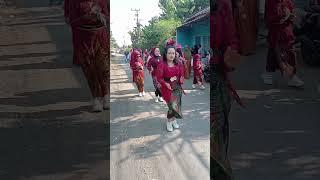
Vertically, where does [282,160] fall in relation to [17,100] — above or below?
below

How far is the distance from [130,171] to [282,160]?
0.89m

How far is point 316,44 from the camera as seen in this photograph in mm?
2170

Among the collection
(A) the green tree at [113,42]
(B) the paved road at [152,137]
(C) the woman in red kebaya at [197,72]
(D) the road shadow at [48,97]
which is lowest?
(B) the paved road at [152,137]

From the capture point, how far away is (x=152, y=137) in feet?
7.59

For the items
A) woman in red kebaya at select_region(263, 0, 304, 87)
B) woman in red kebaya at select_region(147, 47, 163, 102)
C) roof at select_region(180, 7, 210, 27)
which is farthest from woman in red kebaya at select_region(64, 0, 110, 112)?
woman in red kebaya at select_region(263, 0, 304, 87)

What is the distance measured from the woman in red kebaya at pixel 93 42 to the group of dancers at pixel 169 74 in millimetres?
184

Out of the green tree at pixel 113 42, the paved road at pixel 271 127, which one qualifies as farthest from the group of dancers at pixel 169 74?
the paved road at pixel 271 127

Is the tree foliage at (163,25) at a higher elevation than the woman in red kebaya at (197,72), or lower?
higher

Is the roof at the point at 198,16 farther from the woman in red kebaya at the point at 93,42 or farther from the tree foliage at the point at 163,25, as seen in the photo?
the woman in red kebaya at the point at 93,42

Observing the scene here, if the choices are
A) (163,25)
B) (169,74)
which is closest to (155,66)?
(169,74)

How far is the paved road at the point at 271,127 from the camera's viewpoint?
224 cm

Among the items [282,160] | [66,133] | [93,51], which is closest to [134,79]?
[93,51]

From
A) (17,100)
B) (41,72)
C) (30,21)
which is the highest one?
(30,21)

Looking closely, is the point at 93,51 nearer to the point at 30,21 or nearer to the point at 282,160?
the point at 30,21
